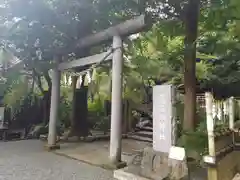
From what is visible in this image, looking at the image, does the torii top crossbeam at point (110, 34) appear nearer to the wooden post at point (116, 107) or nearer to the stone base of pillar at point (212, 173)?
the wooden post at point (116, 107)

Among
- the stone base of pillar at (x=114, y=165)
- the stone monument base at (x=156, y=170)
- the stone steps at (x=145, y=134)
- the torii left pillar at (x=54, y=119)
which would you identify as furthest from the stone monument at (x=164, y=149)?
the stone steps at (x=145, y=134)

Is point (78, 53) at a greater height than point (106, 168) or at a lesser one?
greater

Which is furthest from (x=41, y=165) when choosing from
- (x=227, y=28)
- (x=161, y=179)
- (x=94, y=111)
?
(x=94, y=111)

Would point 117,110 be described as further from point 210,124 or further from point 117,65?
point 210,124

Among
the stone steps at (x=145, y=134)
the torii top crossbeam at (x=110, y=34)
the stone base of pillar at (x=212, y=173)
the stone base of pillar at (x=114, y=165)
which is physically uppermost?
the torii top crossbeam at (x=110, y=34)

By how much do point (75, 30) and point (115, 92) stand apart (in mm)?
3299

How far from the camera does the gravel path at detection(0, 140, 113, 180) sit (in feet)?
15.8

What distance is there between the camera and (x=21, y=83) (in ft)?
35.4

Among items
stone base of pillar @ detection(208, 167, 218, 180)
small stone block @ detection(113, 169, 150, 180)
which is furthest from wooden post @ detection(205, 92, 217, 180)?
small stone block @ detection(113, 169, 150, 180)

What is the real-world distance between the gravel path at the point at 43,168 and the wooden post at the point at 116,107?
0.49 m

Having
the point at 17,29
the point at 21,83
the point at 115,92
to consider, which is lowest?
the point at 115,92

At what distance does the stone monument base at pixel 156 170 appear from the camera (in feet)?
12.7

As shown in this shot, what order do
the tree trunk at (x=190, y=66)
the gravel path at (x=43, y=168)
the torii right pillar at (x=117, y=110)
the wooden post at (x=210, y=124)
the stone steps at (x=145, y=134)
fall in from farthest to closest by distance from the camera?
the stone steps at (x=145, y=134)
the tree trunk at (x=190, y=66)
the torii right pillar at (x=117, y=110)
the gravel path at (x=43, y=168)
the wooden post at (x=210, y=124)

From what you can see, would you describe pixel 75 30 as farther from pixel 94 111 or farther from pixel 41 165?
pixel 94 111
